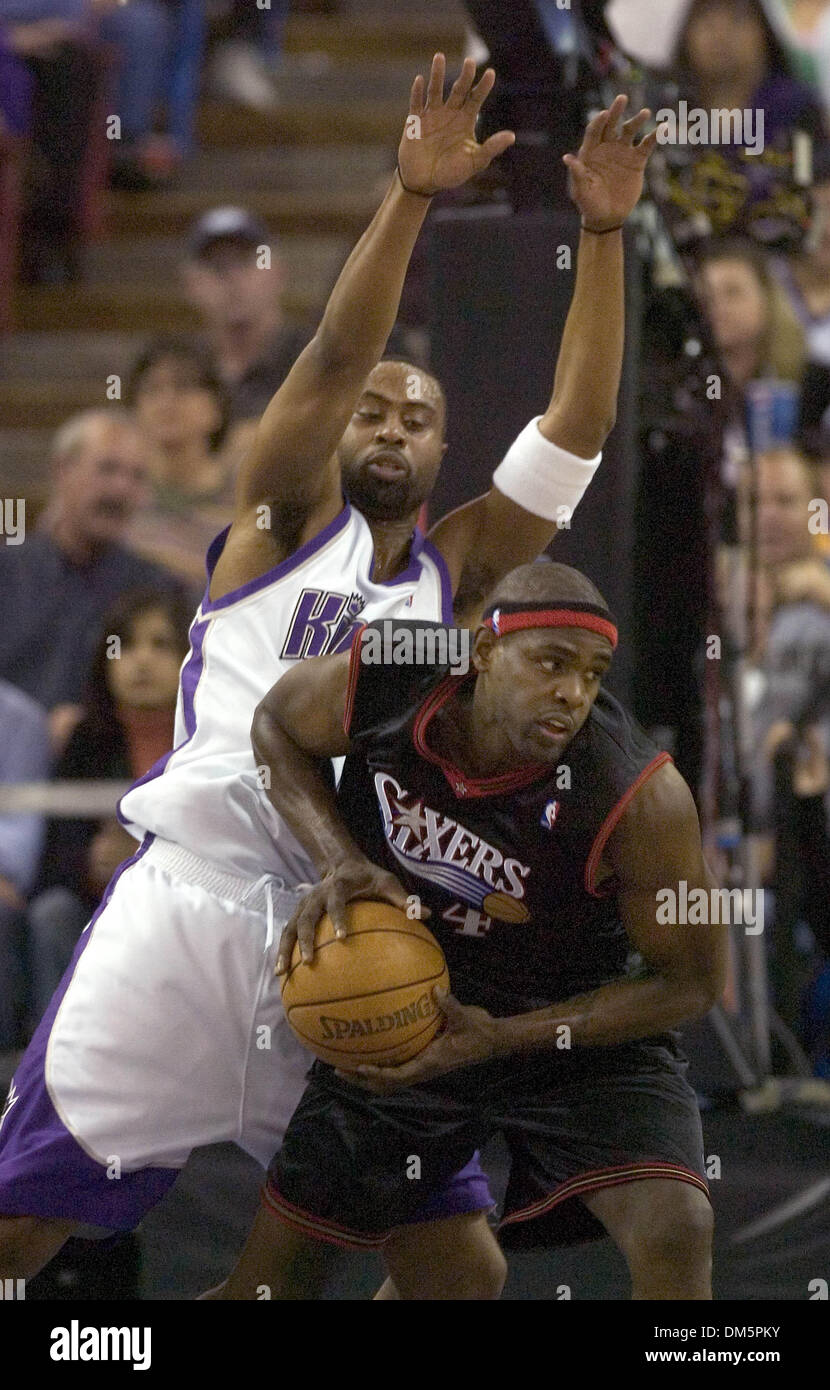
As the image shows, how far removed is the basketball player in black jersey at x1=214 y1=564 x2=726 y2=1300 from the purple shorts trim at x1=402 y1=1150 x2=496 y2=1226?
94 millimetres

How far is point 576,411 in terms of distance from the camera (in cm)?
326

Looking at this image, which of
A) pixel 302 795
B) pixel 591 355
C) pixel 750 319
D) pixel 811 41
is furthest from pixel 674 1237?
pixel 811 41

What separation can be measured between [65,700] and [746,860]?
229 centimetres

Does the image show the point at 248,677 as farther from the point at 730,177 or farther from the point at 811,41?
the point at 811,41

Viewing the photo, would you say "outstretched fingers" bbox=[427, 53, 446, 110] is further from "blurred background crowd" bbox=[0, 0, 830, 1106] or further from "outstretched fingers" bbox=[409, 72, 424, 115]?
"blurred background crowd" bbox=[0, 0, 830, 1106]

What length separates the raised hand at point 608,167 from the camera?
3.09m

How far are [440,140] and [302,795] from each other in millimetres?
1120

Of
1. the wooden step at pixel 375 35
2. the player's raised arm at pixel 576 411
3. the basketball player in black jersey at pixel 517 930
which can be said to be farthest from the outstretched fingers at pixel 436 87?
the wooden step at pixel 375 35

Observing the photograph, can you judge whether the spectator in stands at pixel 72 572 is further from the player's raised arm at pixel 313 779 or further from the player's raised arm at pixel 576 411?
the player's raised arm at pixel 313 779

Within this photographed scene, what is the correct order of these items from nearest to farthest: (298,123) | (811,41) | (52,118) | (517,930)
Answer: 1. (517,930)
2. (811,41)
3. (52,118)
4. (298,123)

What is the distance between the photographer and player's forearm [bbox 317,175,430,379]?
3.01 metres

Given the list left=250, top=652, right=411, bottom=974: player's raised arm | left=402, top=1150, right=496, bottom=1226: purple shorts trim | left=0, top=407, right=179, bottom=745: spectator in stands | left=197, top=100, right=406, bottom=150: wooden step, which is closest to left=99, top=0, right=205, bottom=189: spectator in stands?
left=197, top=100, right=406, bottom=150: wooden step

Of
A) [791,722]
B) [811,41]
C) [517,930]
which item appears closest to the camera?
[517,930]
